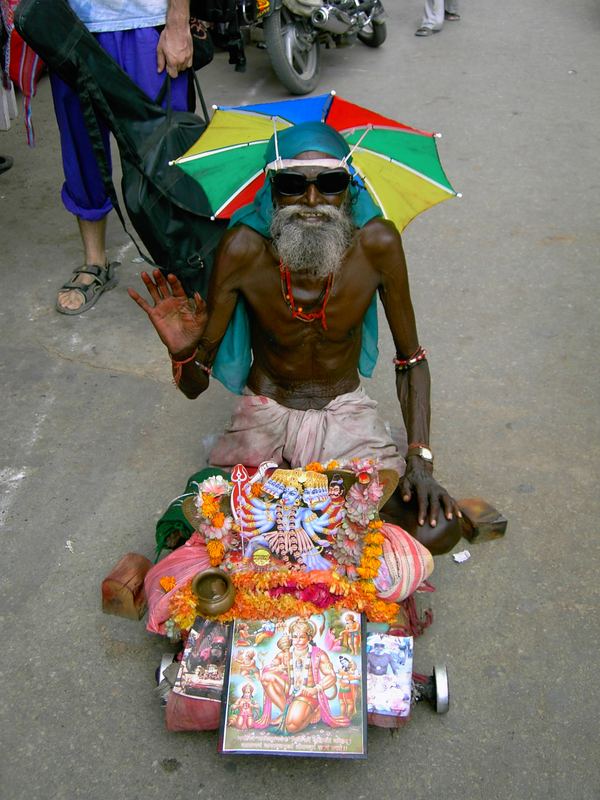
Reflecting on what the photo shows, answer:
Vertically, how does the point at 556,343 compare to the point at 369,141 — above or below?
below

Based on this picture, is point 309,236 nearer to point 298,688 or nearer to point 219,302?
point 219,302

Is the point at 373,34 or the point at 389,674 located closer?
the point at 389,674

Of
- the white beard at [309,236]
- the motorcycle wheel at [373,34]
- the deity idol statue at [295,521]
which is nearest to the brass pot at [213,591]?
the deity idol statue at [295,521]

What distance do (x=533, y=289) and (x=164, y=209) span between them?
2113 mm

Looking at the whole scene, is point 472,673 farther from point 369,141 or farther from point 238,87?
point 238,87

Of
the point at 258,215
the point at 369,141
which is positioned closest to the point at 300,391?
the point at 258,215

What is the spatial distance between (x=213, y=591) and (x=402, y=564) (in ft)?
1.94

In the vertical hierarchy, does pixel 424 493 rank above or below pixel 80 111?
below

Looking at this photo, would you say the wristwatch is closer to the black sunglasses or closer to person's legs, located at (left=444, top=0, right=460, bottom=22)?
the black sunglasses

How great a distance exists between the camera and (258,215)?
2.84 m

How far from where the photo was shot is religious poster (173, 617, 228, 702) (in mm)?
2418

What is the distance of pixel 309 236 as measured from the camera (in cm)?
265

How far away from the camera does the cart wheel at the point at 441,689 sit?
8.32 ft

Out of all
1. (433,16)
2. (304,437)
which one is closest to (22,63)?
(304,437)
